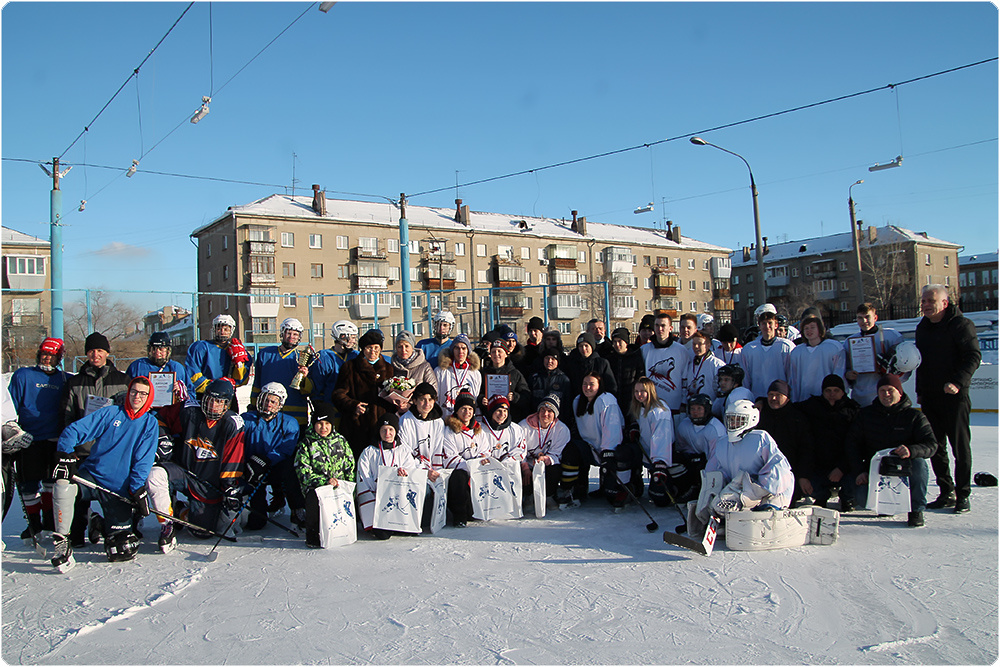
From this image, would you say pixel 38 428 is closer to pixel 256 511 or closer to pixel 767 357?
pixel 256 511

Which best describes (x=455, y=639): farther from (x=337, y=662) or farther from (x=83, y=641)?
(x=83, y=641)

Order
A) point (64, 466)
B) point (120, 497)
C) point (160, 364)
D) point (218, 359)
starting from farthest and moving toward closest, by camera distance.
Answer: point (218, 359)
point (160, 364)
point (120, 497)
point (64, 466)

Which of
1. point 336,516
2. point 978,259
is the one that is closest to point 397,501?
point 336,516

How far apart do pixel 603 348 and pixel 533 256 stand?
44.9m

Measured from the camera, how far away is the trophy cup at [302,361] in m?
5.81

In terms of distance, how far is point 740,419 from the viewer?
4.78 metres

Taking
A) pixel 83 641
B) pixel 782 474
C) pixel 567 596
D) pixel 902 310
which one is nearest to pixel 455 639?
pixel 567 596

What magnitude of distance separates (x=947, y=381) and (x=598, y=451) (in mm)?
2849

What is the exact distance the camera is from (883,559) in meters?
4.28

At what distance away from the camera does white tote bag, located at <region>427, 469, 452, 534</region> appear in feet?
17.3

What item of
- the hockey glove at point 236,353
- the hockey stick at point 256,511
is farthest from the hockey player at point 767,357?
the hockey glove at point 236,353

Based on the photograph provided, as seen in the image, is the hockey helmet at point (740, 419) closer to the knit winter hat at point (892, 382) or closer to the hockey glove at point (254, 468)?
the knit winter hat at point (892, 382)

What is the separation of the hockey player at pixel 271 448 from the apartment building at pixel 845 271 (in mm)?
41697

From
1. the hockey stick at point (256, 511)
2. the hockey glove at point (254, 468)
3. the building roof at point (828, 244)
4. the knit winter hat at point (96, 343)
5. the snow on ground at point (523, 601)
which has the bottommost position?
the snow on ground at point (523, 601)
